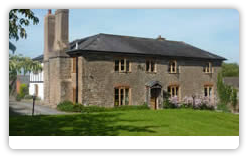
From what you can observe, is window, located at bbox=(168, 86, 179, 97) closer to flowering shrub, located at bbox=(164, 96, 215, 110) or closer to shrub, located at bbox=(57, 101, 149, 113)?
flowering shrub, located at bbox=(164, 96, 215, 110)

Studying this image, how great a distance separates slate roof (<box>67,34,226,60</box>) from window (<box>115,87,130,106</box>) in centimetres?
323

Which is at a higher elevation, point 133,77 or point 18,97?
point 133,77

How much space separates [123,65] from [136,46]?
2.80 metres

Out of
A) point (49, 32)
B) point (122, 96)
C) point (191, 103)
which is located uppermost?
point (49, 32)

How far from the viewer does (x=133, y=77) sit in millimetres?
22016

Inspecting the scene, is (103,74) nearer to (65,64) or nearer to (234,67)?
(65,64)

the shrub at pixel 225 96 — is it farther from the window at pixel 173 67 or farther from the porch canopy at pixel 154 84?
the porch canopy at pixel 154 84

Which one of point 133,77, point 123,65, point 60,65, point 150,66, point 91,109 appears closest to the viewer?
point 91,109

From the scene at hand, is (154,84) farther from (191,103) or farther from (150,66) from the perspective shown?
(191,103)

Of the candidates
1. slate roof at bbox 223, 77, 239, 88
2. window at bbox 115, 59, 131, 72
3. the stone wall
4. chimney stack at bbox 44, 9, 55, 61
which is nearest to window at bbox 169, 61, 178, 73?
the stone wall

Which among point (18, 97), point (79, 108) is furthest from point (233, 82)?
point (18, 97)

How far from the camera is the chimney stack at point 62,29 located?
2131 centimetres

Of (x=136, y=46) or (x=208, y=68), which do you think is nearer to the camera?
(x=136, y=46)

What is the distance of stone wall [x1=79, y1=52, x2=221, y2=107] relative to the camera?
1991cm
